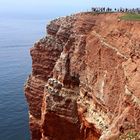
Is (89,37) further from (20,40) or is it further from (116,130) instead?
(20,40)

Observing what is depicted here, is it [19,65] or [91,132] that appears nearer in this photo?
[91,132]

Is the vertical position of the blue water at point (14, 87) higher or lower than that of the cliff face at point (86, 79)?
lower

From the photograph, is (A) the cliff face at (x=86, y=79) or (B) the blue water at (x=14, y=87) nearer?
(A) the cliff face at (x=86, y=79)

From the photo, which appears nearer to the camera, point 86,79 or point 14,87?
point 86,79

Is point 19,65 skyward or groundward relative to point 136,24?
groundward

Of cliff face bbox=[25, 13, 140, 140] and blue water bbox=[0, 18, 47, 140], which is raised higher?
cliff face bbox=[25, 13, 140, 140]

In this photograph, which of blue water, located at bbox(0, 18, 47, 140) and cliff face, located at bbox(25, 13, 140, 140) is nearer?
cliff face, located at bbox(25, 13, 140, 140)

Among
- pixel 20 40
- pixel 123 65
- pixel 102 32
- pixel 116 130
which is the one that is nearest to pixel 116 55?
pixel 123 65

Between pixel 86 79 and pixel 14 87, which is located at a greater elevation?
pixel 86 79
